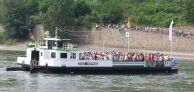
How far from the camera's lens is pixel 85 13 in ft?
417

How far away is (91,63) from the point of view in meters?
82.0

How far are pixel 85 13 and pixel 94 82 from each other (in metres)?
53.5

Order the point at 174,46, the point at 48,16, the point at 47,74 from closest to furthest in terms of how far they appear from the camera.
Result: the point at 47,74, the point at 174,46, the point at 48,16

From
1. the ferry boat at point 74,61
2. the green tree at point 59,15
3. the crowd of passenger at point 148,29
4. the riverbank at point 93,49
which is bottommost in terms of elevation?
the riverbank at point 93,49

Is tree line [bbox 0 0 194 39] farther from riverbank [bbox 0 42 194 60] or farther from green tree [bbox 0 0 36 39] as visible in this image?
riverbank [bbox 0 42 194 60]

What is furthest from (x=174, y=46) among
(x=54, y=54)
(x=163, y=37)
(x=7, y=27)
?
(x=54, y=54)

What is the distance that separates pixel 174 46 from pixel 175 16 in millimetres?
7818

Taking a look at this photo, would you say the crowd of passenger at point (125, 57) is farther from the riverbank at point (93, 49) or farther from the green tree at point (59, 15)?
the green tree at point (59, 15)

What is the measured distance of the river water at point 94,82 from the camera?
226 ft

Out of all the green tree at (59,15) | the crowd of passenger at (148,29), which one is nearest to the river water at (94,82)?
the crowd of passenger at (148,29)

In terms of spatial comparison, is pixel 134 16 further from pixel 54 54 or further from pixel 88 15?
pixel 54 54

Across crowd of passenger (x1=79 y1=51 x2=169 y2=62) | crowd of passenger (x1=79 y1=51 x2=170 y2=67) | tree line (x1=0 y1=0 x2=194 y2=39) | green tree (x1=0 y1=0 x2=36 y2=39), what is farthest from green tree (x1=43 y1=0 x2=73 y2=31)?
crowd of passenger (x1=79 y1=51 x2=169 y2=62)

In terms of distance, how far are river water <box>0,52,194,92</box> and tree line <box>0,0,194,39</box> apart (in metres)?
35.2

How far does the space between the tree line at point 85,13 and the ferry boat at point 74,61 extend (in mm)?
35952
